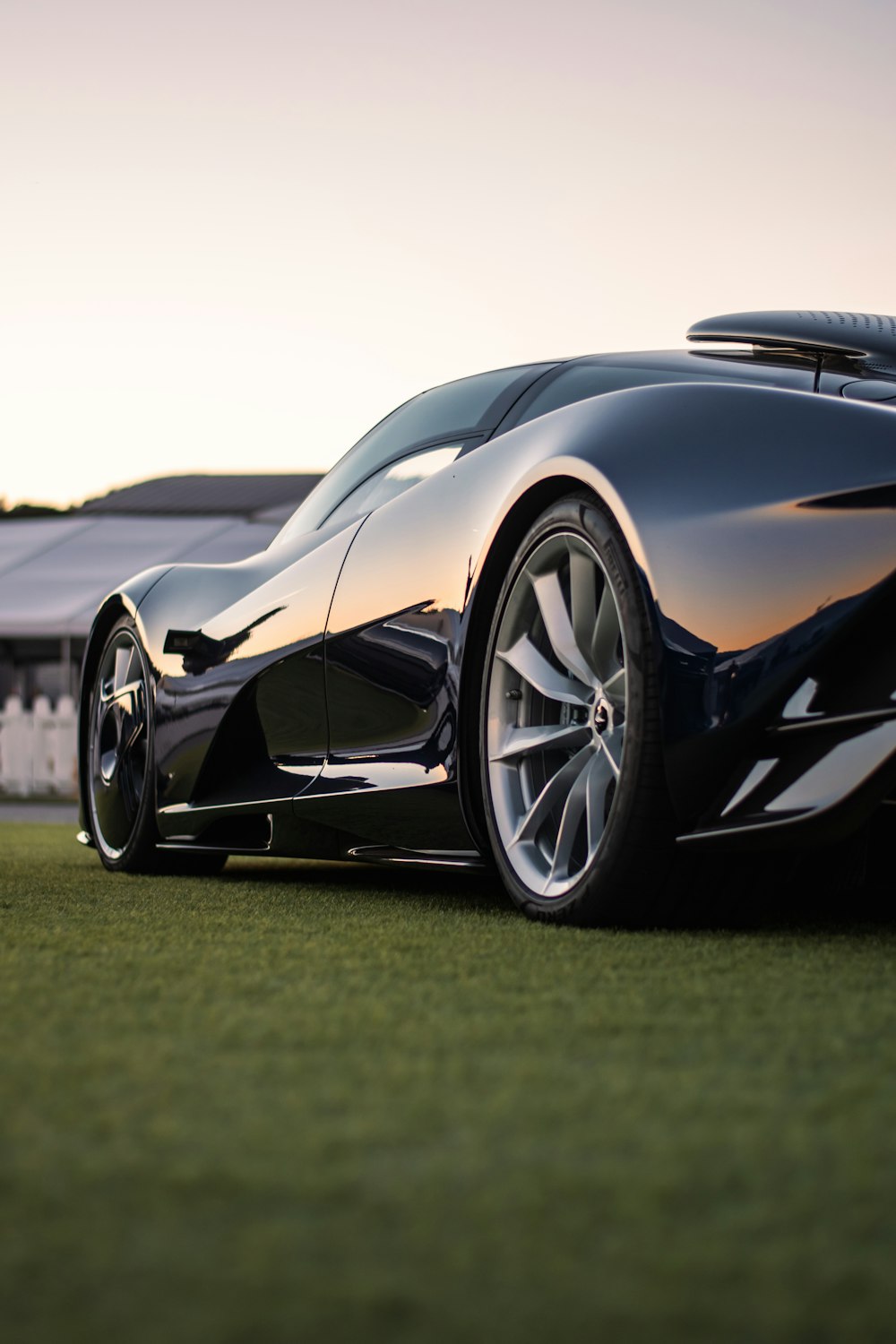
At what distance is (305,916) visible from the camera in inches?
113

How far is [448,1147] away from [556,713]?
1664 mm

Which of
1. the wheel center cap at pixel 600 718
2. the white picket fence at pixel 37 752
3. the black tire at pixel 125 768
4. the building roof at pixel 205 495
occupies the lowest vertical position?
the white picket fence at pixel 37 752

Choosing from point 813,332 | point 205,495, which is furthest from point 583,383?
point 205,495

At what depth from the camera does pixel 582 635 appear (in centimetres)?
264

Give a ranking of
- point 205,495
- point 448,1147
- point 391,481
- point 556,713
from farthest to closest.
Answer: point 205,495
point 391,481
point 556,713
point 448,1147

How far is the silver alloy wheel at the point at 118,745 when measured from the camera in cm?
449

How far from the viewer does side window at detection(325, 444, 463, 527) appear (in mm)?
3443

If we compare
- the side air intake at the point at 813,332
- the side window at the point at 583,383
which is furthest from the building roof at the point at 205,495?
the side air intake at the point at 813,332

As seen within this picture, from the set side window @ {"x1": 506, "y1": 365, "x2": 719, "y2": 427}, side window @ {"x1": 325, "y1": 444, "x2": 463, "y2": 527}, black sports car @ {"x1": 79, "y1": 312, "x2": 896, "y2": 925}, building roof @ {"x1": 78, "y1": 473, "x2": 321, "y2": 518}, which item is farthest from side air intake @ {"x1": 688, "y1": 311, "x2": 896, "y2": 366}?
building roof @ {"x1": 78, "y1": 473, "x2": 321, "y2": 518}

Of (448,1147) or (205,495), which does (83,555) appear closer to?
(205,495)

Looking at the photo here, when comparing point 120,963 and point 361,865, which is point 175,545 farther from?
point 120,963

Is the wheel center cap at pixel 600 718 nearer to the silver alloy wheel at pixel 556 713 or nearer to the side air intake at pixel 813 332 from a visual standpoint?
the silver alloy wheel at pixel 556 713

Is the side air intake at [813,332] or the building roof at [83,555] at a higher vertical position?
the side air intake at [813,332]

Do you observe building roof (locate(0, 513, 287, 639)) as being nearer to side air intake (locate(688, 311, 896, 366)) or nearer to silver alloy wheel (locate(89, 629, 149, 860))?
silver alloy wheel (locate(89, 629, 149, 860))
